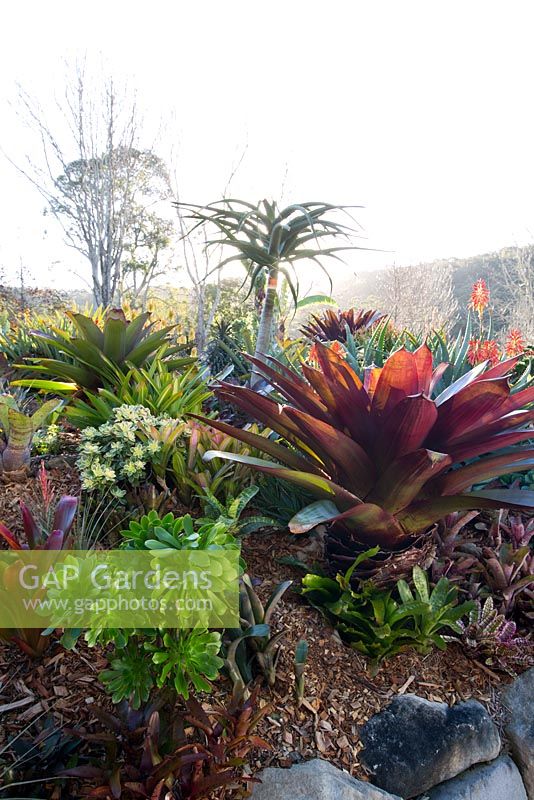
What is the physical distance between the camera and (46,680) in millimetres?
1416

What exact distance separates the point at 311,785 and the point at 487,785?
74 centimetres

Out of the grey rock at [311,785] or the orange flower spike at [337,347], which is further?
the orange flower spike at [337,347]

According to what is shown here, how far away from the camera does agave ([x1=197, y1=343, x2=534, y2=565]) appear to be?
1524 millimetres

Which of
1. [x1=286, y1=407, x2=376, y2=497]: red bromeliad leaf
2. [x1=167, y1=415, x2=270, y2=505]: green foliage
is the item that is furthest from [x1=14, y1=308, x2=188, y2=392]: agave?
[x1=286, y1=407, x2=376, y2=497]: red bromeliad leaf

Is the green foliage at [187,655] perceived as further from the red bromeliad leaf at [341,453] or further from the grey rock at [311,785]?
the red bromeliad leaf at [341,453]

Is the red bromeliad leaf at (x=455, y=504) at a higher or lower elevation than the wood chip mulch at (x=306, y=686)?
higher

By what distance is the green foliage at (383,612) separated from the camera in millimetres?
1634

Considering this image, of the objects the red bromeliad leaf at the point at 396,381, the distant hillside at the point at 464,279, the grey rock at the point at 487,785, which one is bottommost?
the grey rock at the point at 487,785

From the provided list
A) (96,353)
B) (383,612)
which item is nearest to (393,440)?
(383,612)

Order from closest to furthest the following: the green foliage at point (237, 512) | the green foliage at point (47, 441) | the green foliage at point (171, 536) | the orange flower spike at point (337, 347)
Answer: the green foliage at point (171, 536), the green foliage at point (237, 512), the orange flower spike at point (337, 347), the green foliage at point (47, 441)

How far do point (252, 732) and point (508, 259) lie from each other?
2785cm

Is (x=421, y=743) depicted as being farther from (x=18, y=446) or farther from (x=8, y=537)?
(x=18, y=446)

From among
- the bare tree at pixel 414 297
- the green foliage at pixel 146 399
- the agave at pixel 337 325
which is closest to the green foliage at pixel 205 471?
the green foliage at pixel 146 399

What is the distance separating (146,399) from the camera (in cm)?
266
